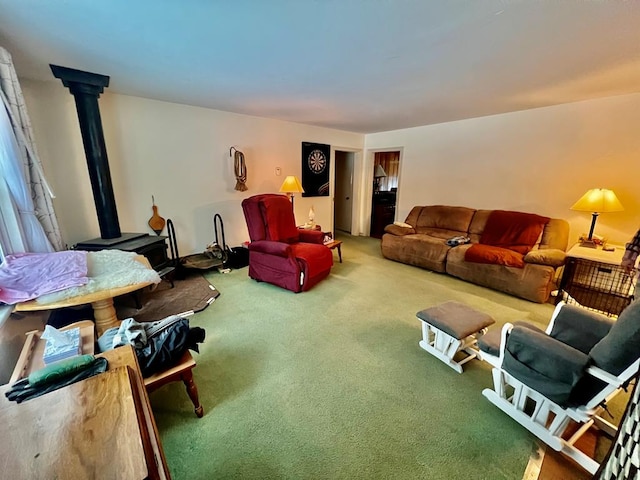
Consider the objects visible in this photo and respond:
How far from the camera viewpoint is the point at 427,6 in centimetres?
136

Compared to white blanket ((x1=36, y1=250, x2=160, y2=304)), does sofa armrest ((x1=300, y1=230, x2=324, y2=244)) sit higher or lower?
lower

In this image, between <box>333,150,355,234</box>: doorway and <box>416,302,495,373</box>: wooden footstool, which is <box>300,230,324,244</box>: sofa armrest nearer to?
<box>416,302,495,373</box>: wooden footstool

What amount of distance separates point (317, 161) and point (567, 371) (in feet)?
15.0

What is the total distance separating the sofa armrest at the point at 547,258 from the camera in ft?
9.08

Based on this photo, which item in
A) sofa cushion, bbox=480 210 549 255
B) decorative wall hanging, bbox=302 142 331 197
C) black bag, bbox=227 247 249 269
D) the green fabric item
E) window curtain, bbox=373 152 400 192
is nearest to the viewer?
the green fabric item

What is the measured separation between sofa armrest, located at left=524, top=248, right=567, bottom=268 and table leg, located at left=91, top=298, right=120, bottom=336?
415 centimetres

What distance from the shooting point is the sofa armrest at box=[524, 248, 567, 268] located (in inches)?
109

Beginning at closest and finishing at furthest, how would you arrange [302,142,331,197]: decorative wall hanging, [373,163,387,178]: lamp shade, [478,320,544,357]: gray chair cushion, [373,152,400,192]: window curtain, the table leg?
[478,320,544,357]: gray chair cushion → the table leg → [302,142,331,197]: decorative wall hanging → [373,163,387,178]: lamp shade → [373,152,400,192]: window curtain

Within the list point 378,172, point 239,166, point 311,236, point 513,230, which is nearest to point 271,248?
point 311,236

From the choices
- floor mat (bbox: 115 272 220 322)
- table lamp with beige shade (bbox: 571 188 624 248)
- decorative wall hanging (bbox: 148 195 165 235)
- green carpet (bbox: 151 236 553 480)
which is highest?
table lamp with beige shade (bbox: 571 188 624 248)

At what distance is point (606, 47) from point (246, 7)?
94.6 inches

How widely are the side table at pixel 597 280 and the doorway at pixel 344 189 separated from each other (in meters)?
3.94

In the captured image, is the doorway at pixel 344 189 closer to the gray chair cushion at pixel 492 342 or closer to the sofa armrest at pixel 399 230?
the sofa armrest at pixel 399 230

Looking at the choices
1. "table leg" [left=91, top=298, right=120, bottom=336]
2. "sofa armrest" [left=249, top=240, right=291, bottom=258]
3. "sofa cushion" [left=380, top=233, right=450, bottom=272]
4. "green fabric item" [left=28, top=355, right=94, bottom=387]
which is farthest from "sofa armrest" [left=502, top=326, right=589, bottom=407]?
"table leg" [left=91, top=298, right=120, bottom=336]
